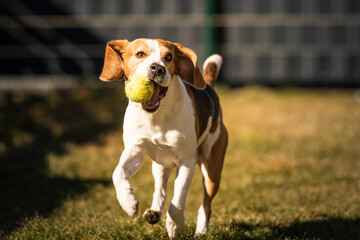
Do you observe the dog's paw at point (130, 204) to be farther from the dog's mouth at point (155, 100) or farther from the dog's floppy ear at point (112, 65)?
the dog's floppy ear at point (112, 65)

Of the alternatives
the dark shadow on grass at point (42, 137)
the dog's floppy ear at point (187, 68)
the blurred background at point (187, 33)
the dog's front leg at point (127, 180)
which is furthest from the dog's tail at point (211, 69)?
the blurred background at point (187, 33)

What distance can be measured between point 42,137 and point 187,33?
5114mm

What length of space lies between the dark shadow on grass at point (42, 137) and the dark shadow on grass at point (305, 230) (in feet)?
6.16

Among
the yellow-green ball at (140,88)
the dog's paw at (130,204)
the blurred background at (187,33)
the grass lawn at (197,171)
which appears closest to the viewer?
the yellow-green ball at (140,88)

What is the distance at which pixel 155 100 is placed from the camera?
3.45 metres

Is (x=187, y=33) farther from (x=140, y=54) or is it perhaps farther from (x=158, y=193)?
(x=140, y=54)

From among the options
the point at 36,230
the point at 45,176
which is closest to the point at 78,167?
the point at 45,176

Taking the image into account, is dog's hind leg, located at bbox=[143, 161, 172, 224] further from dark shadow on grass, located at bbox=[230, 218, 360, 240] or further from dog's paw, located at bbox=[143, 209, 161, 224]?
dark shadow on grass, located at bbox=[230, 218, 360, 240]

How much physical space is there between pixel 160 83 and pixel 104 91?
7640mm

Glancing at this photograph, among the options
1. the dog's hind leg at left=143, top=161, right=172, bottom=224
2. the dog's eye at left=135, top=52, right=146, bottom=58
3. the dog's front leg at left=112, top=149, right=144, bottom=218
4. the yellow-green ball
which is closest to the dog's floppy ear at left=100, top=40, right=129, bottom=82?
the dog's eye at left=135, top=52, right=146, bottom=58

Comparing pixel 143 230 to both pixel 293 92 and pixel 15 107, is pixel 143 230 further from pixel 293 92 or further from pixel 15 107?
pixel 293 92

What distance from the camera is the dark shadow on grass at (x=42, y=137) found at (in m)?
5.32

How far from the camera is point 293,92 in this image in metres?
11.9

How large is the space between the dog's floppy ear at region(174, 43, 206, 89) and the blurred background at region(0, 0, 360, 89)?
8.13 meters
